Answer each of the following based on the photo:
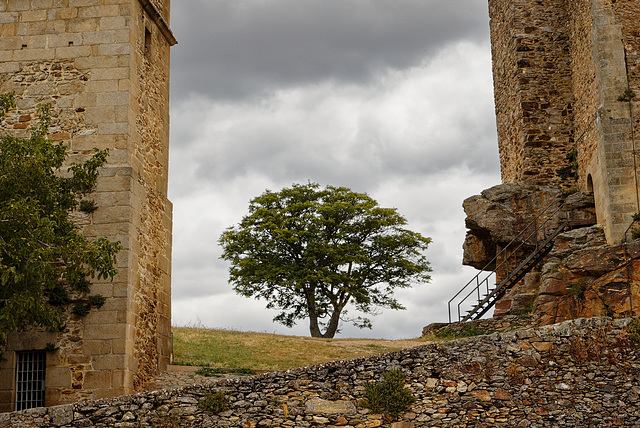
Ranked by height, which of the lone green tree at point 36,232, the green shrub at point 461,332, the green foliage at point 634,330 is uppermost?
the lone green tree at point 36,232

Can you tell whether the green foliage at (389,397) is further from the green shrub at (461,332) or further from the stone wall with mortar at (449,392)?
the green shrub at (461,332)

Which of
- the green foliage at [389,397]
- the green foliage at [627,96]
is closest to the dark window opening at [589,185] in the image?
the green foliage at [627,96]

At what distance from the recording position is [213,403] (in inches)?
510

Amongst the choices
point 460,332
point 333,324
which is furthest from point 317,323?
point 460,332

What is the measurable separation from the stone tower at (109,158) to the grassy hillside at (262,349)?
5.21 ft

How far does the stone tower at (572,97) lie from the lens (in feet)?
73.7

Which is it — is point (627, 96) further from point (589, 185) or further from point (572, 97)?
point (572, 97)

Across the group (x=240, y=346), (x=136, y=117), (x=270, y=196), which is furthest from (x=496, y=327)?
(x=270, y=196)

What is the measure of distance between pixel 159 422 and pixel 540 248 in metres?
15.2

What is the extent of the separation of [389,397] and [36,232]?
655 centimetres

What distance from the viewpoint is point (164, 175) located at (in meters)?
20.3

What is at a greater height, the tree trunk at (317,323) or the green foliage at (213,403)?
the tree trunk at (317,323)

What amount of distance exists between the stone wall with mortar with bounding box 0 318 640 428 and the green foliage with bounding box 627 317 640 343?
8cm

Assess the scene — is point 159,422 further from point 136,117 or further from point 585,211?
point 585,211
